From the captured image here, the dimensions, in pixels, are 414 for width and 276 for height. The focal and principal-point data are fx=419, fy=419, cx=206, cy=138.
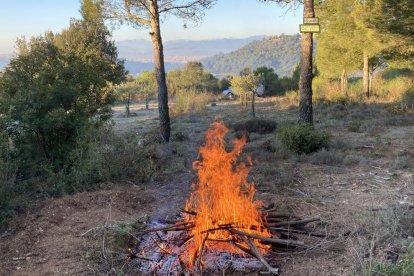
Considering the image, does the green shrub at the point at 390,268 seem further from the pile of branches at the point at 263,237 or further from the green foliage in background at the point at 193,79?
the green foliage in background at the point at 193,79

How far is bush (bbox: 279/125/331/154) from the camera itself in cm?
945

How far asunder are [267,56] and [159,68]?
123 meters

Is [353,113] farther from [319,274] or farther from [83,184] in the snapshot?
[319,274]

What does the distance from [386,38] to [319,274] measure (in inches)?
656

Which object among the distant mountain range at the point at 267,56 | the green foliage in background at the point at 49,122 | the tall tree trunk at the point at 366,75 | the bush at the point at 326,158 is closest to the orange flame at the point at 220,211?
the green foliage in background at the point at 49,122

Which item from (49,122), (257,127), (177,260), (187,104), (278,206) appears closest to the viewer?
(177,260)

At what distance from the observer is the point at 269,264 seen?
396 centimetres

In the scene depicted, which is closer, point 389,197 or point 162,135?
point 389,197

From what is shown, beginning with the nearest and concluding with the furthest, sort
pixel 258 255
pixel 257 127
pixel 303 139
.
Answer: pixel 258 255 → pixel 303 139 → pixel 257 127

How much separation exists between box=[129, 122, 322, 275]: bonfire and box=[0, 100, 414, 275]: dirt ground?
252 mm

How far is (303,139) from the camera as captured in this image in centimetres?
950

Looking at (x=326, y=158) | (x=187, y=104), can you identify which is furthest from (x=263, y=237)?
(x=187, y=104)

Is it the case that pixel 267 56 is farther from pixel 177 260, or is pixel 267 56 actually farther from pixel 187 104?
pixel 177 260

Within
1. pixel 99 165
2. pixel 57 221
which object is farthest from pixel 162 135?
pixel 57 221
